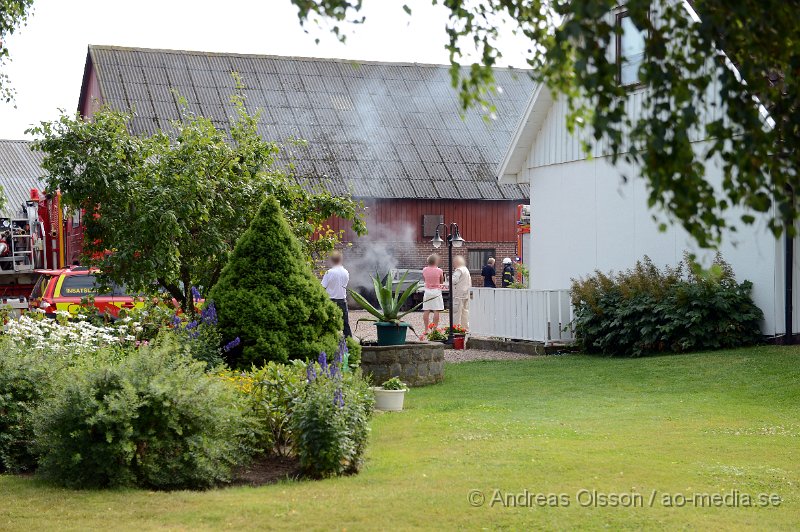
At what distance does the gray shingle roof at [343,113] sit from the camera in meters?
39.2

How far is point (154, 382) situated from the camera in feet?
27.2

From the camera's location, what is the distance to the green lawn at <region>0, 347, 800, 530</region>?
6.98 meters

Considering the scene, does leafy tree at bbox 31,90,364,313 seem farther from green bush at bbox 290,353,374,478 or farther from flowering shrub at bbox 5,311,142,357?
green bush at bbox 290,353,374,478

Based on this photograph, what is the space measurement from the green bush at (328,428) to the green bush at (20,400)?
7.54 ft

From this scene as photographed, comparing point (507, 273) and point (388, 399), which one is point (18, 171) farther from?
point (388, 399)

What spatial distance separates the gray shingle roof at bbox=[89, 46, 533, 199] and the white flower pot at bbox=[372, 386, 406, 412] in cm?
2520

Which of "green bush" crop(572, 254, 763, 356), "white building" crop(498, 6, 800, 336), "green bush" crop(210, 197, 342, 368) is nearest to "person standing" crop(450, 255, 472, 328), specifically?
"white building" crop(498, 6, 800, 336)

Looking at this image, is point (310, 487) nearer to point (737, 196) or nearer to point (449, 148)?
point (737, 196)

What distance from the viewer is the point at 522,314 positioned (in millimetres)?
20734

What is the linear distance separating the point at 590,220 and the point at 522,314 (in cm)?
246

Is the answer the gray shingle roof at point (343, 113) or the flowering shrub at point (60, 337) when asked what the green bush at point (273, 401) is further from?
the gray shingle roof at point (343, 113)

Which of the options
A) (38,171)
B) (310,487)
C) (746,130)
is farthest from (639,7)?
(38,171)

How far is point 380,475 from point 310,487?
67cm

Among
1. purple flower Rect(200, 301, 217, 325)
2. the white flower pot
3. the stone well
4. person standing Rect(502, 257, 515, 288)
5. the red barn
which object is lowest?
the white flower pot
